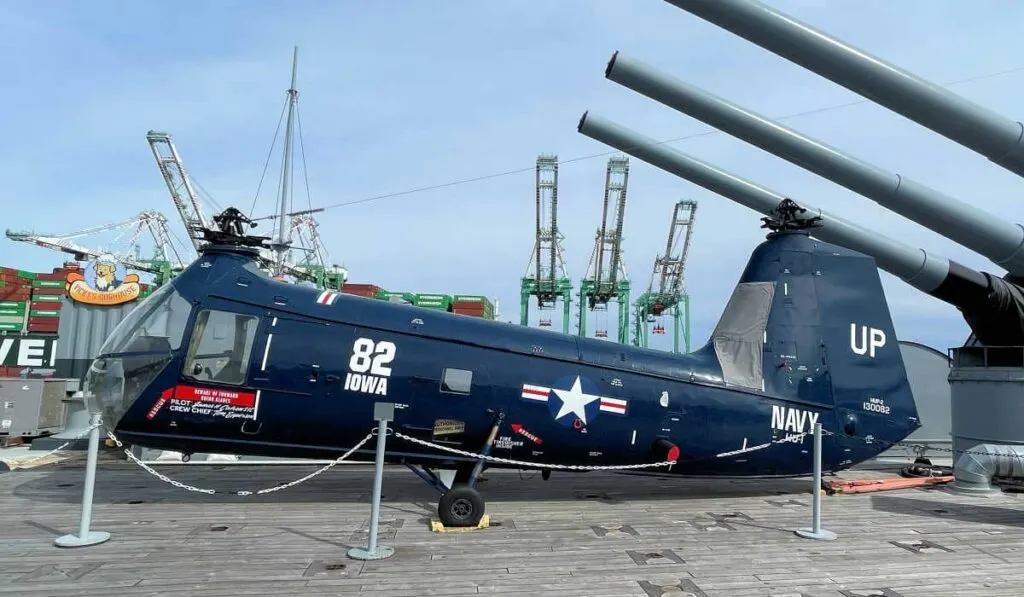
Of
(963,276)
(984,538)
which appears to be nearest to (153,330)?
(984,538)

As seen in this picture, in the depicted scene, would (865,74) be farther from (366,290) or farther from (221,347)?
(366,290)

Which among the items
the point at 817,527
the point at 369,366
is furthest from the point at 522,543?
the point at 817,527

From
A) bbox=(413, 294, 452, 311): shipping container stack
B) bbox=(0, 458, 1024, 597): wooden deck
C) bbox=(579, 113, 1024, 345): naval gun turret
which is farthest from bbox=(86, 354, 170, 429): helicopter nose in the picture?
bbox=(413, 294, 452, 311): shipping container stack

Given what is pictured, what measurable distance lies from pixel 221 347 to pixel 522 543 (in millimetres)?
3893

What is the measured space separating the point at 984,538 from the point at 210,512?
8430mm

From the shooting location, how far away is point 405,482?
8.87m

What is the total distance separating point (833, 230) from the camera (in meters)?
11.2

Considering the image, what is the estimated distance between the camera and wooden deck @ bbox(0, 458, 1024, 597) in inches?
180

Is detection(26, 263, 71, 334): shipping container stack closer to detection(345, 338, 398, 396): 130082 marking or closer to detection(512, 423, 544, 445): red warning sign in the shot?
detection(345, 338, 398, 396): 130082 marking

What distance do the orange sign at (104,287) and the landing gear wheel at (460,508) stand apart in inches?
887

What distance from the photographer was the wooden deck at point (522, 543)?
4.58 meters

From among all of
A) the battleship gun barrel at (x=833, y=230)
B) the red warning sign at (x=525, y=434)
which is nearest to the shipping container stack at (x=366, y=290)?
the battleship gun barrel at (x=833, y=230)

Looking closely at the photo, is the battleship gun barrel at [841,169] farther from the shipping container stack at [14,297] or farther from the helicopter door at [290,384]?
the shipping container stack at [14,297]

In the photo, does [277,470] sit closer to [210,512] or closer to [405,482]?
[405,482]
